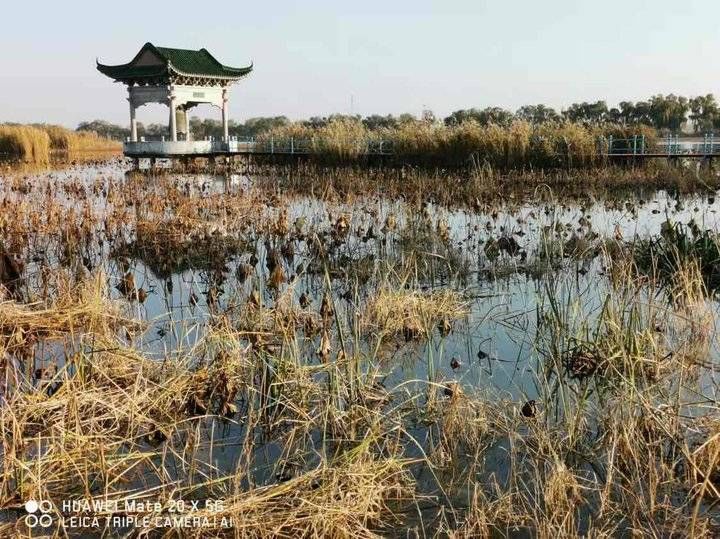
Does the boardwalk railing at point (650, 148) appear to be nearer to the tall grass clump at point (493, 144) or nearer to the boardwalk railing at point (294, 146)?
the tall grass clump at point (493, 144)

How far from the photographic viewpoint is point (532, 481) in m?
3.24

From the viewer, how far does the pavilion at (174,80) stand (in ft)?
95.7

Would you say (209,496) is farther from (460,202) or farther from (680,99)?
(680,99)

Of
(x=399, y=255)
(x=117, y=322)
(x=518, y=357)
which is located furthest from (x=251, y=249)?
(x=518, y=357)

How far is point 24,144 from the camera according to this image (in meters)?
32.5

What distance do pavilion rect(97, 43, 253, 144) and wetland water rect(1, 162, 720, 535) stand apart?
18.3m

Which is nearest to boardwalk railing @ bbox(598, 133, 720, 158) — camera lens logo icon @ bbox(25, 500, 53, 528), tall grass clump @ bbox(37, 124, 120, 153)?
camera lens logo icon @ bbox(25, 500, 53, 528)

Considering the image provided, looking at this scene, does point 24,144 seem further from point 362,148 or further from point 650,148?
point 650,148

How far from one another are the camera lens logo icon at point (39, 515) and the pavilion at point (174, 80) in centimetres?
2717

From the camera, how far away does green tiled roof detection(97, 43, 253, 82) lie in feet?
94.6

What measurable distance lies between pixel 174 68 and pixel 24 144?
9.10 m

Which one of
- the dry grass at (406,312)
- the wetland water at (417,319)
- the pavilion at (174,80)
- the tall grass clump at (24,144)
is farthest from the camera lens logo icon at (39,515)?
the tall grass clump at (24,144)

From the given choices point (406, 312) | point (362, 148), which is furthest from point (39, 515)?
point (362, 148)

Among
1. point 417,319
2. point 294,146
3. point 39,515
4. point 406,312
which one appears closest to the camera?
point 39,515
